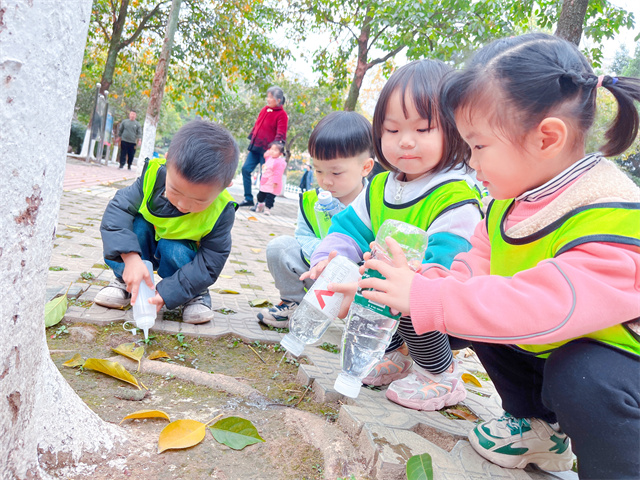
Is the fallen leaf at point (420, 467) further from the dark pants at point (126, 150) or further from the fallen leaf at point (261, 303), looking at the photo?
the dark pants at point (126, 150)

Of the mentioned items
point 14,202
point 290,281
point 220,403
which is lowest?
point 220,403

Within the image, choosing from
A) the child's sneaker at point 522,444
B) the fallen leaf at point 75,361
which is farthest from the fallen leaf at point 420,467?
the fallen leaf at point 75,361

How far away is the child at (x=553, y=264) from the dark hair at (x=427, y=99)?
353 mm

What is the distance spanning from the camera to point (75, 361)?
72.0 inches

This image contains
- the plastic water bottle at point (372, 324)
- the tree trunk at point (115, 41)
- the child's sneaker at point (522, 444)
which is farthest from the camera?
the tree trunk at point (115, 41)

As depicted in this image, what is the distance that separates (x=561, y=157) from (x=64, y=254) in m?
2.99

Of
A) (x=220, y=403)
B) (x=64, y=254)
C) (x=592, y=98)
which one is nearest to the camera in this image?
(x=592, y=98)

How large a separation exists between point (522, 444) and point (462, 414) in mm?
346

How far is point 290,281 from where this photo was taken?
2777 mm

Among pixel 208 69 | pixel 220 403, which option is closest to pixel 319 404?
pixel 220 403

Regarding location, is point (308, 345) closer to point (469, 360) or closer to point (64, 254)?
point (469, 360)

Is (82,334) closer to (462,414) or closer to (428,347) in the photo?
(428,347)

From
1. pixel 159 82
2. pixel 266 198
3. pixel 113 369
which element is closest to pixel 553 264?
pixel 113 369

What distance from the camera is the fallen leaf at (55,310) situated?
6.82 ft
